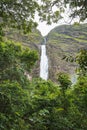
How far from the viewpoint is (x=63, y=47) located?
60562 mm

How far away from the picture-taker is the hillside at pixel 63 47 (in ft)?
170

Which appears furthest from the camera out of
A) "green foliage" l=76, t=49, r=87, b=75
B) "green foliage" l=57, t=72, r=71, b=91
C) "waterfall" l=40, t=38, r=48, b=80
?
"waterfall" l=40, t=38, r=48, b=80

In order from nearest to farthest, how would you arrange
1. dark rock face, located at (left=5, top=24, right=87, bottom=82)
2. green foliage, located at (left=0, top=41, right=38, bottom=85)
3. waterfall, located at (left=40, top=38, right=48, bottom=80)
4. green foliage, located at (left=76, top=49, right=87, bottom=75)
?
green foliage, located at (left=76, top=49, right=87, bottom=75) → green foliage, located at (left=0, top=41, right=38, bottom=85) → waterfall, located at (left=40, top=38, right=48, bottom=80) → dark rock face, located at (left=5, top=24, right=87, bottom=82)

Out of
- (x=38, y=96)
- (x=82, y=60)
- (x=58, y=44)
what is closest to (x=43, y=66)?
(x=58, y=44)

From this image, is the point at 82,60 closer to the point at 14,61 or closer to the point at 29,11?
the point at 29,11

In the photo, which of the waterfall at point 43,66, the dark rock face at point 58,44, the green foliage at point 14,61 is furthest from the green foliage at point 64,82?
the waterfall at point 43,66

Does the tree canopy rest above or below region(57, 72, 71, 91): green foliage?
above

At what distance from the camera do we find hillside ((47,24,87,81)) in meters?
51.9

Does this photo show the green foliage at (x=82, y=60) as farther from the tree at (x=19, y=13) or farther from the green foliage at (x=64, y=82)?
the green foliage at (x=64, y=82)

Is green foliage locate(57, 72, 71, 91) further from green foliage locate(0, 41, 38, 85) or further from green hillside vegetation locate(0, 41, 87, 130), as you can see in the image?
green foliage locate(0, 41, 38, 85)

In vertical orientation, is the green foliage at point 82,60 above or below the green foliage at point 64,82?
above

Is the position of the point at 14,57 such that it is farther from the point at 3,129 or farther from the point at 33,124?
the point at 3,129

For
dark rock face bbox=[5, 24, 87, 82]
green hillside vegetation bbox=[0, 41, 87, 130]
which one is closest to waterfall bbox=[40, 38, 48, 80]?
dark rock face bbox=[5, 24, 87, 82]

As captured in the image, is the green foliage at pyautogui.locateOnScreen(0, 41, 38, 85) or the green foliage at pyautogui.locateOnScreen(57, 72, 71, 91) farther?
the green foliage at pyautogui.locateOnScreen(0, 41, 38, 85)
